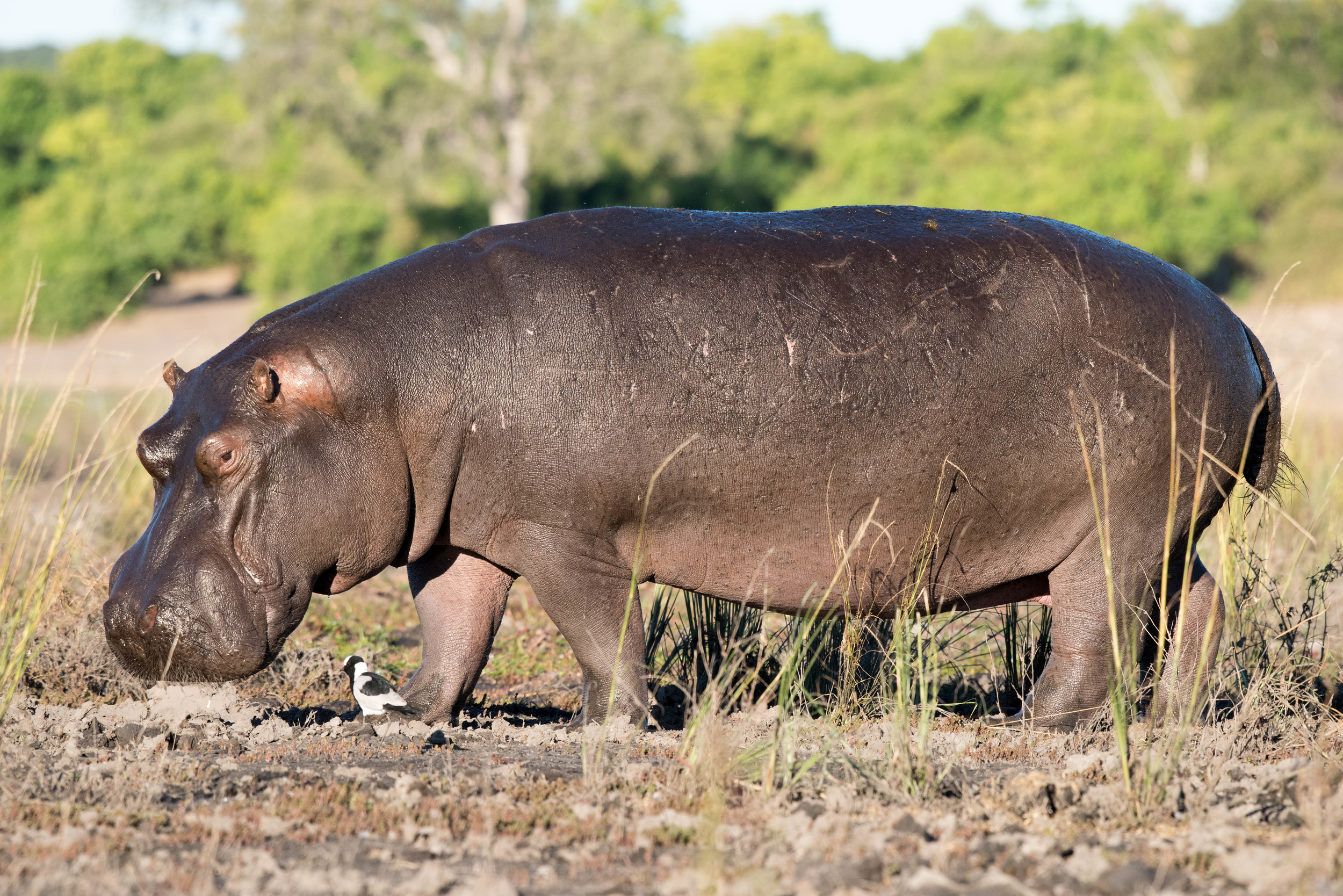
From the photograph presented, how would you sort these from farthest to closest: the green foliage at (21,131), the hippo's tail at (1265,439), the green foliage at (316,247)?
the green foliage at (21,131) < the green foliage at (316,247) < the hippo's tail at (1265,439)

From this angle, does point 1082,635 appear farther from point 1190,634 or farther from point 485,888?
point 485,888

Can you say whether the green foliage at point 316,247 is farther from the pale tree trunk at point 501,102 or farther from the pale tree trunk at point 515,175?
the pale tree trunk at point 501,102

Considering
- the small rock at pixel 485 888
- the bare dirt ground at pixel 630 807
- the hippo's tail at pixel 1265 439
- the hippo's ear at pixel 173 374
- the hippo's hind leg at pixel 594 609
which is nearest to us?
the small rock at pixel 485 888

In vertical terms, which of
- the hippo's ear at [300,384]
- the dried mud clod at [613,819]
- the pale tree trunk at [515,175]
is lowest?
the dried mud clod at [613,819]

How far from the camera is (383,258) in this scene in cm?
2691

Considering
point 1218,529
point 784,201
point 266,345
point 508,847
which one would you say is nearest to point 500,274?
point 266,345

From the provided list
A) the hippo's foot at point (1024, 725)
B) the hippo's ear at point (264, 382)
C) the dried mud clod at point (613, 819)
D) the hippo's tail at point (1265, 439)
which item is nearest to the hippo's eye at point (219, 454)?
the hippo's ear at point (264, 382)

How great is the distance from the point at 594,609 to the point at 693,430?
541 mm

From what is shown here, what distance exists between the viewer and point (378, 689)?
3.98 m

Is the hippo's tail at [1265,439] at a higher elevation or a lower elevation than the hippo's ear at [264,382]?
lower

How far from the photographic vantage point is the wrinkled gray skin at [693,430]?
3.50 metres

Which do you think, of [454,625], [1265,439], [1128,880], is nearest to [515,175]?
[454,625]

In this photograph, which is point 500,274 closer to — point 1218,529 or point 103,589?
point 1218,529

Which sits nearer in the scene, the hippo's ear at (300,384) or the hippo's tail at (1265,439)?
the hippo's ear at (300,384)
